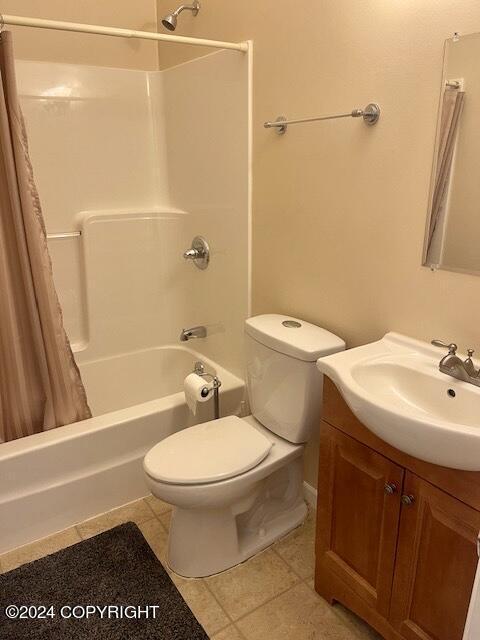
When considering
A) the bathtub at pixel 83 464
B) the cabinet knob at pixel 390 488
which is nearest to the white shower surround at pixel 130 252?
the bathtub at pixel 83 464

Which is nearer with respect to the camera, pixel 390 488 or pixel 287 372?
pixel 390 488

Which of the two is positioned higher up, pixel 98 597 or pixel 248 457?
pixel 248 457

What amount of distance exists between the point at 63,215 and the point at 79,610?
1728 mm

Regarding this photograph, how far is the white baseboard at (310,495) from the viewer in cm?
201

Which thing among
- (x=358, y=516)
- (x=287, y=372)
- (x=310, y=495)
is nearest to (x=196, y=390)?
(x=287, y=372)

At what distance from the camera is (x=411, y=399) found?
1329mm

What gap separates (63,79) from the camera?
2.27 m

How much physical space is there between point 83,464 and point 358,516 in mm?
1076

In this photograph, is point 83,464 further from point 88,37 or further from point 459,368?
point 88,37

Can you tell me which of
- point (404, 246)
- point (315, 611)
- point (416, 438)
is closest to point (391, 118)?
point (404, 246)

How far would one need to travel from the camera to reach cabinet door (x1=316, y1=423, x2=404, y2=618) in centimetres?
127

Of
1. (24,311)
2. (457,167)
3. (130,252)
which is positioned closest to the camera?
(457,167)

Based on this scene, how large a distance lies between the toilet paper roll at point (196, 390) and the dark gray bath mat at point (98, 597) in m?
0.56

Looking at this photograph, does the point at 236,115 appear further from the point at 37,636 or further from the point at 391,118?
the point at 37,636
